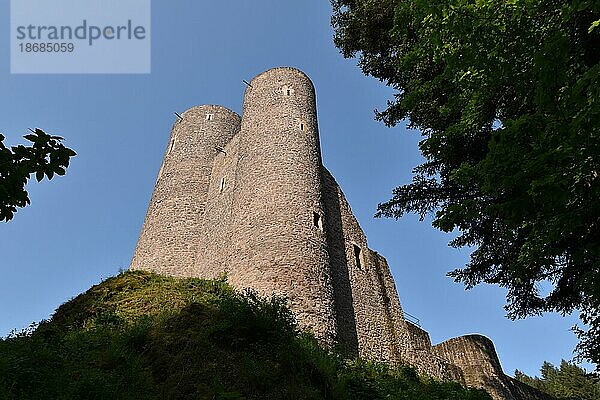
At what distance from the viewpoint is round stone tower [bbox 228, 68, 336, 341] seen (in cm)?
1394

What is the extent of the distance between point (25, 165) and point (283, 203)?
11.2 metres

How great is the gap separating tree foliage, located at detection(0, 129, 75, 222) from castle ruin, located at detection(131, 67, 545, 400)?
9.18m

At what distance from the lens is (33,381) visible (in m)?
6.16

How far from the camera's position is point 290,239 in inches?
587

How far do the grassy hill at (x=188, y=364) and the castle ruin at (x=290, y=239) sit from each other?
3933 millimetres

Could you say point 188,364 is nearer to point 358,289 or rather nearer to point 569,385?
point 358,289

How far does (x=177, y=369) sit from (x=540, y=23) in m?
7.26

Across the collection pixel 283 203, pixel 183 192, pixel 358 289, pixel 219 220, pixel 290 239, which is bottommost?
pixel 358 289

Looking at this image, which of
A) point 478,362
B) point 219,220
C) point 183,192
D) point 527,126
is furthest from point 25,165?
point 478,362

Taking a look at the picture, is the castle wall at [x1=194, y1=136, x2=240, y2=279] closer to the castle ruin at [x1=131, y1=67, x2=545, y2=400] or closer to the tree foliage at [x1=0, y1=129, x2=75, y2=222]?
the castle ruin at [x1=131, y1=67, x2=545, y2=400]

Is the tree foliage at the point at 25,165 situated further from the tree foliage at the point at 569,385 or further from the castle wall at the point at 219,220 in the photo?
the tree foliage at the point at 569,385

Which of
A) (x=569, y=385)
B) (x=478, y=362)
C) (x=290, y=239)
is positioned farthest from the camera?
(x=569, y=385)

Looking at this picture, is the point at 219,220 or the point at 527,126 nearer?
the point at 527,126

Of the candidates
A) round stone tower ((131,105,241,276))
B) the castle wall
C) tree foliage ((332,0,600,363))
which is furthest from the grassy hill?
round stone tower ((131,105,241,276))
